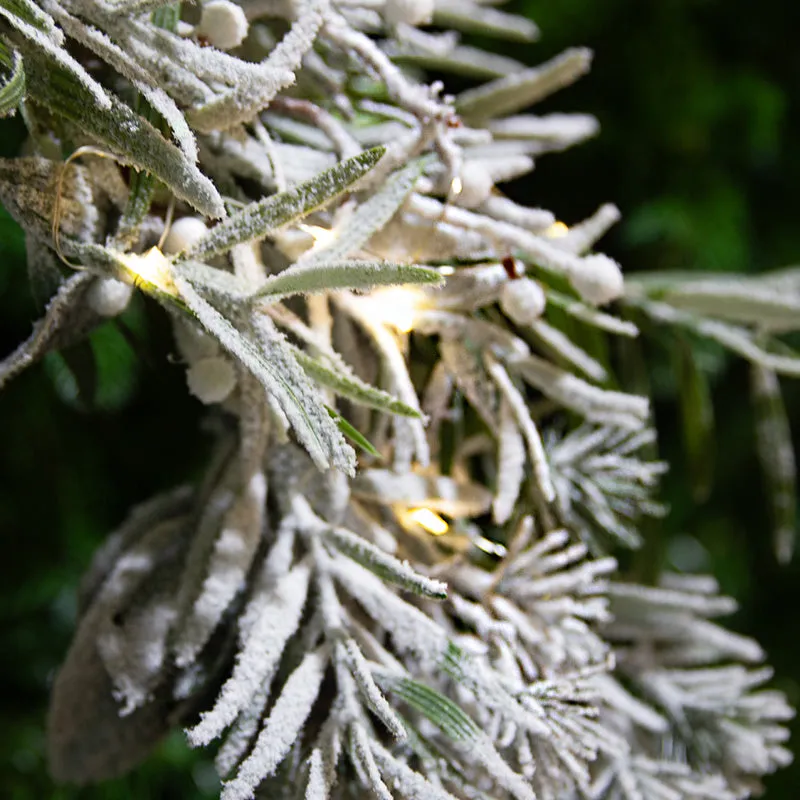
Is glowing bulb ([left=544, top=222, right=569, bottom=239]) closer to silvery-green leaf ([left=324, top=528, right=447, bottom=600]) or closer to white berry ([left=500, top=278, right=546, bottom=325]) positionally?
white berry ([left=500, top=278, right=546, bottom=325])

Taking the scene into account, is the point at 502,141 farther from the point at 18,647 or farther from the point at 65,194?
the point at 18,647

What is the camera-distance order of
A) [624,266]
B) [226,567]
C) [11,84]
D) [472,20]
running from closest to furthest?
[11,84] → [226,567] → [472,20] → [624,266]

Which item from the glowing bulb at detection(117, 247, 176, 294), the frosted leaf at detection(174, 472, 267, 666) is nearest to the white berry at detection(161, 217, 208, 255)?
the glowing bulb at detection(117, 247, 176, 294)

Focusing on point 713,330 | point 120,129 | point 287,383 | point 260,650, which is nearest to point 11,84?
point 120,129

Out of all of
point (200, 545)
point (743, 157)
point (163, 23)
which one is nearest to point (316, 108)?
point (163, 23)

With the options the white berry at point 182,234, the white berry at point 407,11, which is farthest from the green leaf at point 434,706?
the white berry at point 407,11

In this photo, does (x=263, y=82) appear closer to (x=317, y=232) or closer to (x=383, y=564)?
(x=317, y=232)

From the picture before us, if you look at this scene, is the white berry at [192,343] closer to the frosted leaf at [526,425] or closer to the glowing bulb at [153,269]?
the glowing bulb at [153,269]
